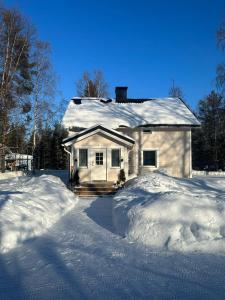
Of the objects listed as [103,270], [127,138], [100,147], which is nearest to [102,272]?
[103,270]

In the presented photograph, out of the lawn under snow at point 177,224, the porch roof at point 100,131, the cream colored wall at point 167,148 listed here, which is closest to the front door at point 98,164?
the porch roof at point 100,131

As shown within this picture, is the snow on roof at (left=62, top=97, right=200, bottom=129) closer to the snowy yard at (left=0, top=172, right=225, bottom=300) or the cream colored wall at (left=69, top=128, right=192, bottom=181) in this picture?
the cream colored wall at (left=69, top=128, right=192, bottom=181)

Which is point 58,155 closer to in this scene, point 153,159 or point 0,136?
point 0,136

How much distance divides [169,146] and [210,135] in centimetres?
2289

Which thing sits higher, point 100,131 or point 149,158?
point 100,131

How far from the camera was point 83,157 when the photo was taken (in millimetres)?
17891

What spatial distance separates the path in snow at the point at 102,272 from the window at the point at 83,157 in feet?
34.7

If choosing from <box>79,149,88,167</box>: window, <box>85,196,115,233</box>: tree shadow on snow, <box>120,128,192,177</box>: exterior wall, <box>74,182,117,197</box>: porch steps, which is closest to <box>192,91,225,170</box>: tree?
<box>120,128,192,177</box>: exterior wall

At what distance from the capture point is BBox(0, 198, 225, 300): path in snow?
4266 mm

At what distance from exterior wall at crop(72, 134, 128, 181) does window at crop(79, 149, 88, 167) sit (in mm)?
215

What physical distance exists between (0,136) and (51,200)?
14346 mm

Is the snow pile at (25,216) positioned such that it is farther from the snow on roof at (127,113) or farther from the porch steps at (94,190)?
the snow on roof at (127,113)

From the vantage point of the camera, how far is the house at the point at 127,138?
17688mm

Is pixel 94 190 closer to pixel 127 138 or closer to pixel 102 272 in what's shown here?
pixel 127 138
